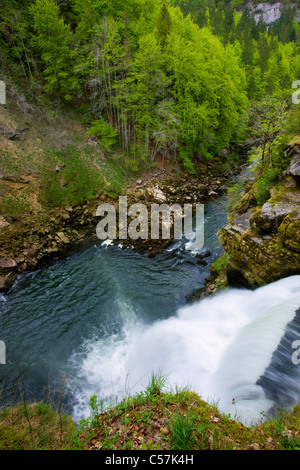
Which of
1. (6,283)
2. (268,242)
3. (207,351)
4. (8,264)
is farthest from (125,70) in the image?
(207,351)

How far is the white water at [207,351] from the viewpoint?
5.27 m

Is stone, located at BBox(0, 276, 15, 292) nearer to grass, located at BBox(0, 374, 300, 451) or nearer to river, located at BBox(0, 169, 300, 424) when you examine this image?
river, located at BBox(0, 169, 300, 424)

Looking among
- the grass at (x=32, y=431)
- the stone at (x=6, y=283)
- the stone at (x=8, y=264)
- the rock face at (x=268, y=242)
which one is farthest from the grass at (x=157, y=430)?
the stone at (x=8, y=264)

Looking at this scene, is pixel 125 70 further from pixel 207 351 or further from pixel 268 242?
pixel 207 351

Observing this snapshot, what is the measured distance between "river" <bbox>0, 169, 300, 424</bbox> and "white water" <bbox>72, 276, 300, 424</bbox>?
0.03 meters

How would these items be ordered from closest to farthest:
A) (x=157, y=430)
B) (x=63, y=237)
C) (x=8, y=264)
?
(x=157, y=430) → (x=8, y=264) → (x=63, y=237)

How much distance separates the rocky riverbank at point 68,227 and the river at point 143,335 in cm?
82

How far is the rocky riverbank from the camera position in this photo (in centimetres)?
1270

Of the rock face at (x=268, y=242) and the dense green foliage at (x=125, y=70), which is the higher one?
the dense green foliage at (x=125, y=70)

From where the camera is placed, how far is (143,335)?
29.0 ft

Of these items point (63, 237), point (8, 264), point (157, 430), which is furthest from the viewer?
point (63, 237)

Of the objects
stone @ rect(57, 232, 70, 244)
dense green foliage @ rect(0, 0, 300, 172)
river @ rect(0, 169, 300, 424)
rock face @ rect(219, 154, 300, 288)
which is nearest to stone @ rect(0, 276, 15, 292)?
river @ rect(0, 169, 300, 424)

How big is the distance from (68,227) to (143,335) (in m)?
9.52

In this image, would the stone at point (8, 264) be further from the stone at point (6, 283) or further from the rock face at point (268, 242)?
the rock face at point (268, 242)
